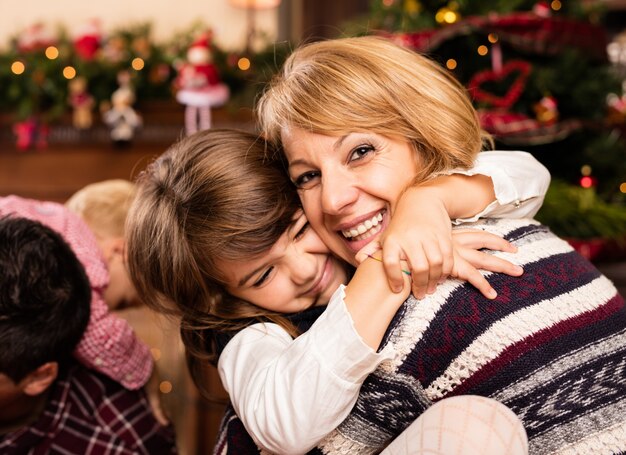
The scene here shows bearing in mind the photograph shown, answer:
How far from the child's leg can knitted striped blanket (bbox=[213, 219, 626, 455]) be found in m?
0.06

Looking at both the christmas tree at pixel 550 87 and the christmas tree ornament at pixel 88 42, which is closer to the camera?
the christmas tree at pixel 550 87

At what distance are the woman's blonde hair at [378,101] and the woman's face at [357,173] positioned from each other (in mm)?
17

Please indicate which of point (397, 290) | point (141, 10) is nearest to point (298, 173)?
point (397, 290)

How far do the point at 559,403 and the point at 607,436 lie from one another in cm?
8

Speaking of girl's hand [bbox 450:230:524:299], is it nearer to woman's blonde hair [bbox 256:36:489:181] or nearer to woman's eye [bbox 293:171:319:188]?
woman's blonde hair [bbox 256:36:489:181]

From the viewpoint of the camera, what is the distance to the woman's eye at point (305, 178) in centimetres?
115

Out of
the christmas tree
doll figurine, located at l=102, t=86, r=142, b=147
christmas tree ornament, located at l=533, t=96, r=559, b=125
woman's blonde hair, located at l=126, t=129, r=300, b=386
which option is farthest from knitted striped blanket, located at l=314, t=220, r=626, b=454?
doll figurine, located at l=102, t=86, r=142, b=147

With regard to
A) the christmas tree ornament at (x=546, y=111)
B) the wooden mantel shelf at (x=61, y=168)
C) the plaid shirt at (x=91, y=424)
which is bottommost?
the wooden mantel shelf at (x=61, y=168)

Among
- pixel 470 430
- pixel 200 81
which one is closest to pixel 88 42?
pixel 200 81

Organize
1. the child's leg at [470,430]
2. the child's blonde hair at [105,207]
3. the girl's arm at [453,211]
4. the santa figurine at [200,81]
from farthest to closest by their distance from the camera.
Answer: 1. the santa figurine at [200,81]
2. the child's blonde hair at [105,207]
3. the girl's arm at [453,211]
4. the child's leg at [470,430]

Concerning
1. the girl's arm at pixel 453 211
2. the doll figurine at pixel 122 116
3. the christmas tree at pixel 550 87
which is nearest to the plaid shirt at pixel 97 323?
the girl's arm at pixel 453 211

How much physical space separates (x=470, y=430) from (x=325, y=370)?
0.19 meters

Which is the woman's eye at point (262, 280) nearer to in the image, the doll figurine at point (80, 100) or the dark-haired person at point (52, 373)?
the dark-haired person at point (52, 373)

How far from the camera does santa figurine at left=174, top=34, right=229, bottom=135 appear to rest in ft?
10.3
